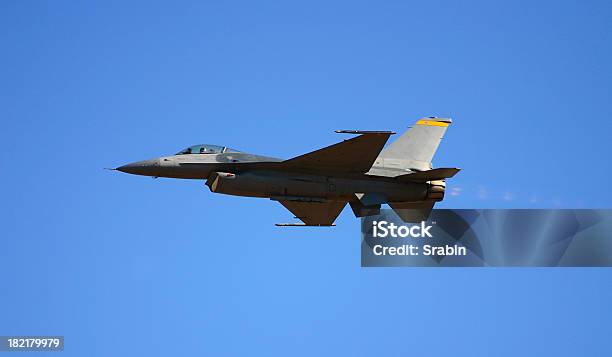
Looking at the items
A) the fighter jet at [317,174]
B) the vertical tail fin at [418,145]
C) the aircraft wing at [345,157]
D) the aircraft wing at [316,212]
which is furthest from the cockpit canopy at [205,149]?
the vertical tail fin at [418,145]

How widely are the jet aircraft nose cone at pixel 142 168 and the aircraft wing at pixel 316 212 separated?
17.0ft

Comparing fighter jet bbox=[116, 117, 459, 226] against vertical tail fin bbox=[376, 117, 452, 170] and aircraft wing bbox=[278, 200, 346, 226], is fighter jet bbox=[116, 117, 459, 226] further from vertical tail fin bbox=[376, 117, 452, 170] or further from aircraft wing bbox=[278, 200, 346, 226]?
aircraft wing bbox=[278, 200, 346, 226]

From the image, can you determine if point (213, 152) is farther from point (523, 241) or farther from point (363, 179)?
point (523, 241)

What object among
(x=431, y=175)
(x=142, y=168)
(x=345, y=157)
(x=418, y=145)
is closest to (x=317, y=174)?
(x=345, y=157)

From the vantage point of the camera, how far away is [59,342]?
32.1 meters

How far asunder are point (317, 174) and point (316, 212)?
351cm

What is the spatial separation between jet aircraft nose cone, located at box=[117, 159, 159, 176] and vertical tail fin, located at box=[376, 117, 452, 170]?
7.96m

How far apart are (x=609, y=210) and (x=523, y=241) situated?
3.99 m

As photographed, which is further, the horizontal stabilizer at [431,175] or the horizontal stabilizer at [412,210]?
the horizontal stabilizer at [412,210]

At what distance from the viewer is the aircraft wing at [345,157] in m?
31.7

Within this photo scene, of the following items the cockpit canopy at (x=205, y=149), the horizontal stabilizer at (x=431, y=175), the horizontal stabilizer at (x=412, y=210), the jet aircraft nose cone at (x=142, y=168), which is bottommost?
the horizontal stabilizer at (x=412, y=210)

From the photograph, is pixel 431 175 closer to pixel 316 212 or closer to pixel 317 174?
pixel 317 174

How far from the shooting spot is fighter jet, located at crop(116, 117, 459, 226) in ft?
106

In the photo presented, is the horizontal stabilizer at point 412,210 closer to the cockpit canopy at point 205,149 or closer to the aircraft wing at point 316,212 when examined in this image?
the aircraft wing at point 316,212
